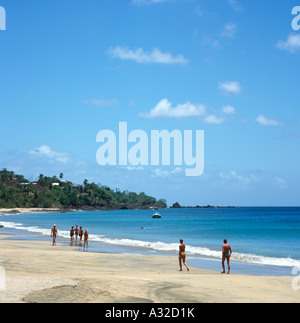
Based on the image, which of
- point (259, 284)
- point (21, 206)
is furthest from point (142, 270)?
point (21, 206)

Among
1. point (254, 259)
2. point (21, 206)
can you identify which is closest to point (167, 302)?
point (254, 259)

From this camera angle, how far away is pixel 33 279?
14.9 meters

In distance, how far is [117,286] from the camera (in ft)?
46.4

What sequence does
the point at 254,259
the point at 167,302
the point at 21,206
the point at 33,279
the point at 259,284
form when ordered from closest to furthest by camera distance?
the point at 167,302, the point at 33,279, the point at 259,284, the point at 254,259, the point at 21,206
